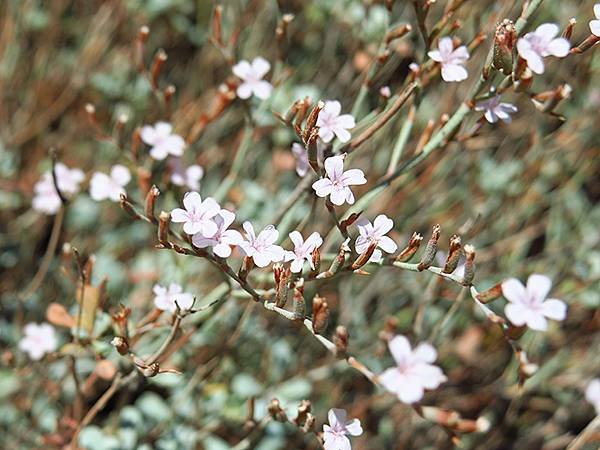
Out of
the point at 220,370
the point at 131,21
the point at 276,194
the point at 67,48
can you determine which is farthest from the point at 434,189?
the point at 67,48

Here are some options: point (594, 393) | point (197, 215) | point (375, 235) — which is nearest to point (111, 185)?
point (197, 215)

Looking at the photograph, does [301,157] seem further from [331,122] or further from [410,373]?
[410,373]

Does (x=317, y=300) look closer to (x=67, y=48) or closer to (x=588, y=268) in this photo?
(x=588, y=268)

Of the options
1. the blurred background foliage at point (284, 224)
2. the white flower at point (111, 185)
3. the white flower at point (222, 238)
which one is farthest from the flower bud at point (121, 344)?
the white flower at point (111, 185)

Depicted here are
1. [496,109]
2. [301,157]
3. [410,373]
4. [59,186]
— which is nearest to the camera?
[410,373]

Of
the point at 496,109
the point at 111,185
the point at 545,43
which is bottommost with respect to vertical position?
the point at 111,185

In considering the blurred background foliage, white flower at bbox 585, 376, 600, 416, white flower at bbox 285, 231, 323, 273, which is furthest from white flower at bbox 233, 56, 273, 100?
white flower at bbox 585, 376, 600, 416
